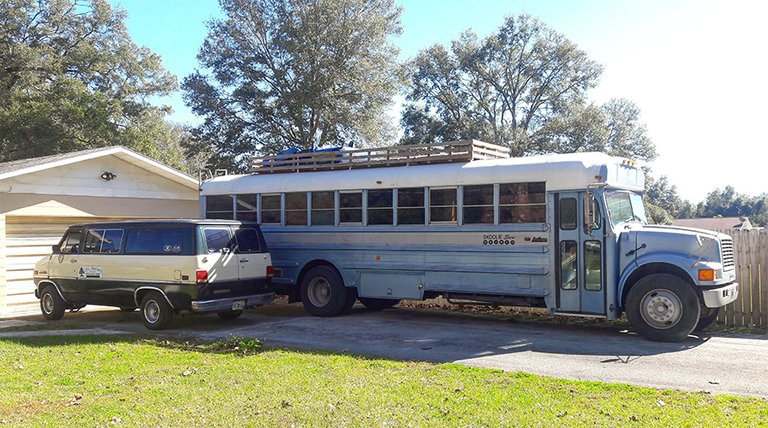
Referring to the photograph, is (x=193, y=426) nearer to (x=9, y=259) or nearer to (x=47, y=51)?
(x=9, y=259)

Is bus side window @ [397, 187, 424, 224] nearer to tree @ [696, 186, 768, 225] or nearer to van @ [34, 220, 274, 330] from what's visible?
van @ [34, 220, 274, 330]

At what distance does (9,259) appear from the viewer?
14984 millimetres

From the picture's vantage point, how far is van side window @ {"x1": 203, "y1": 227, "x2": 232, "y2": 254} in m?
12.2

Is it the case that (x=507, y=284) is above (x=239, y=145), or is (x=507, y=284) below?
below

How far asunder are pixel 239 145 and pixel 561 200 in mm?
20202

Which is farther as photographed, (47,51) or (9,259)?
(47,51)

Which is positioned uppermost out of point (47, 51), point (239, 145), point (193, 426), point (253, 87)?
point (47, 51)

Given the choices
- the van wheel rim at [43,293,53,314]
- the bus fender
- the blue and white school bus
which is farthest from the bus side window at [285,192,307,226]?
the bus fender

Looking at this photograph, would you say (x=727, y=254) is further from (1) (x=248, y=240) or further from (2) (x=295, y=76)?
(2) (x=295, y=76)

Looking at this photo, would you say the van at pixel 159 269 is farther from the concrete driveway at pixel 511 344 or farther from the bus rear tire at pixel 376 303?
the bus rear tire at pixel 376 303

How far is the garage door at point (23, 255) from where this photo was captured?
49.1ft

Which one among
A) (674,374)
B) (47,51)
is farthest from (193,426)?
(47,51)

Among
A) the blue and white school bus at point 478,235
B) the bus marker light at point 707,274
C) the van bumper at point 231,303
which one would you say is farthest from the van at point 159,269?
the bus marker light at point 707,274

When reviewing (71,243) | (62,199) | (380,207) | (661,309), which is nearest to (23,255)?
(62,199)
